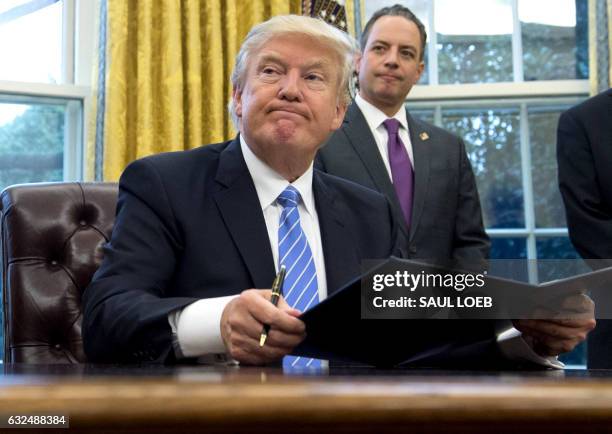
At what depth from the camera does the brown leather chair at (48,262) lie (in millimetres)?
1885

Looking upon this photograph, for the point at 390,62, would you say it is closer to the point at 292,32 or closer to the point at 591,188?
the point at 591,188

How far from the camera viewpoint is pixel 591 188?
2801 millimetres

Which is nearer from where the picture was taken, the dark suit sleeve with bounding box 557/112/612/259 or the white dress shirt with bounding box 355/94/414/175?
the dark suit sleeve with bounding box 557/112/612/259

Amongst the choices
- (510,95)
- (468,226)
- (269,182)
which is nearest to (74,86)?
(468,226)

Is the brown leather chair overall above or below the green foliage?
below

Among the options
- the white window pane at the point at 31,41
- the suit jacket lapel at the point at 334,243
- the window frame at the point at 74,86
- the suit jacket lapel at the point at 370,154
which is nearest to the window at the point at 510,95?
the suit jacket lapel at the point at 370,154

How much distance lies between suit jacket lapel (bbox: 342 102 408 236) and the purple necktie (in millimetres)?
47

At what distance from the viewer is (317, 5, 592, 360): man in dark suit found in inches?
115

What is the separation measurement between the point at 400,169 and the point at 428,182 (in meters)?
0.11

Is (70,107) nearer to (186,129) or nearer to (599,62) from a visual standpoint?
(186,129)

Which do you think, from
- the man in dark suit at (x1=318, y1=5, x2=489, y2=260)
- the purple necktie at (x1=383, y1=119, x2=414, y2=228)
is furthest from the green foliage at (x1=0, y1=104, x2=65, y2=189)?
the purple necktie at (x1=383, y1=119, x2=414, y2=228)

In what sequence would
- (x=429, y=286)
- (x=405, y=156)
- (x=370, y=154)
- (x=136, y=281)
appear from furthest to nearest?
(x=405, y=156) < (x=370, y=154) < (x=136, y=281) < (x=429, y=286)

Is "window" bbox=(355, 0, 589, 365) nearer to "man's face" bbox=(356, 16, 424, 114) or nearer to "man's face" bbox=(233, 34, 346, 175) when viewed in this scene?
"man's face" bbox=(356, 16, 424, 114)

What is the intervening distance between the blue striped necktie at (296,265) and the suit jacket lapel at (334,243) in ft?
0.20
